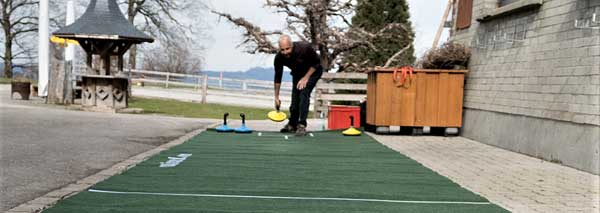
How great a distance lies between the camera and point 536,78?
27.6 feet

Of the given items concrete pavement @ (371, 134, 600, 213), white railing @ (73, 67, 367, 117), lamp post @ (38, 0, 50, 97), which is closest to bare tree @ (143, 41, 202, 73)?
white railing @ (73, 67, 367, 117)

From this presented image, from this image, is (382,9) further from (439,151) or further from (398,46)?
(439,151)

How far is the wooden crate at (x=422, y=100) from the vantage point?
11.1 metres

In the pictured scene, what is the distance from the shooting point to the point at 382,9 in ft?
87.0

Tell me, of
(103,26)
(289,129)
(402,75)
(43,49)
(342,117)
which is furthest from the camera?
(43,49)

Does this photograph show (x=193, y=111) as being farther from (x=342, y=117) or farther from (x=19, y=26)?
(x=19, y=26)

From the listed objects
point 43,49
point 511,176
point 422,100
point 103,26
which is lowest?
point 511,176

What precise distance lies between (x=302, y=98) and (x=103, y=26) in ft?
29.1

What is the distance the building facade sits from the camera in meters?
6.97

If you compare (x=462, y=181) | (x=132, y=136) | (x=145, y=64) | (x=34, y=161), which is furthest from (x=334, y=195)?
(x=145, y=64)

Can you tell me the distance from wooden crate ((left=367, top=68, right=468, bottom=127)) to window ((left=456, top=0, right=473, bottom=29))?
1.09 m

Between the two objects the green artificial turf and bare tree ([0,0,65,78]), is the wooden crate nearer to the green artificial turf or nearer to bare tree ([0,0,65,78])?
the green artificial turf

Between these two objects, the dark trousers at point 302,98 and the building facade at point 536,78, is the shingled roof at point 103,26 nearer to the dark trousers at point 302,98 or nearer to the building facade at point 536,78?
the dark trousers at point 302,98

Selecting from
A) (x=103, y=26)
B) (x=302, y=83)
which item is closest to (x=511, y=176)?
(x=302, y=83)
